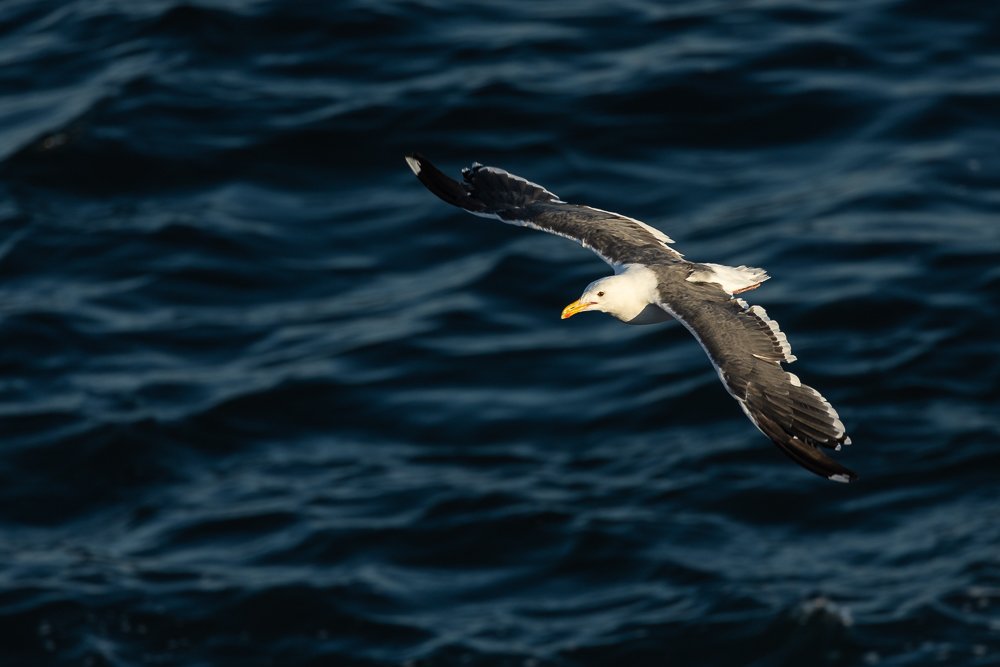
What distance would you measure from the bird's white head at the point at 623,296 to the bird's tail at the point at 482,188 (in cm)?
195

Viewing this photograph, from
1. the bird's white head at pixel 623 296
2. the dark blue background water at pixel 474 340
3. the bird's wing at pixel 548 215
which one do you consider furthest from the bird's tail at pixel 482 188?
the dark blue background water at pixel 474 340

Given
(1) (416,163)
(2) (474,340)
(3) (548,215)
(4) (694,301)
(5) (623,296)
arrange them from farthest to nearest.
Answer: (2) (474,340)
(1) (416,163)
(3) (548,215)
(5) (623,296)
(4) (694,301)

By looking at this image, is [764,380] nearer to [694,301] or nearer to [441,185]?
[694,301]

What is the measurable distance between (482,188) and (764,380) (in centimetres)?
415

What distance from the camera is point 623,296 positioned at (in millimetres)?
12391

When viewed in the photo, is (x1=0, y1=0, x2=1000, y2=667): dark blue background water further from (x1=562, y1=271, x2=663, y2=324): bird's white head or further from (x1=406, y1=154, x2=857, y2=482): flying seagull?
(x1=562, y1=271, x2=663, y2=324): bird's white head

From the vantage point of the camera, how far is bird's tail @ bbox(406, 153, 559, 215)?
14.4 metres

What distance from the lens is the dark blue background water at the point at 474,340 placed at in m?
21.0

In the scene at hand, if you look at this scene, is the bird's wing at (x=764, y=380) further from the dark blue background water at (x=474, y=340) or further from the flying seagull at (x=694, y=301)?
the dark blue background water at (x=474, y=340)

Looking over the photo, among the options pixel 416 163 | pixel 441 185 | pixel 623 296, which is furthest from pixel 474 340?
pixel 623 296

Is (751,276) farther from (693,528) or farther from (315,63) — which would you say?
(315,63)

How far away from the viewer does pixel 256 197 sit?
27172 mm

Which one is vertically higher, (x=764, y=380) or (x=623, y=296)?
(x=623, y=296)

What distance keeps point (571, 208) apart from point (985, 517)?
9.83 m
